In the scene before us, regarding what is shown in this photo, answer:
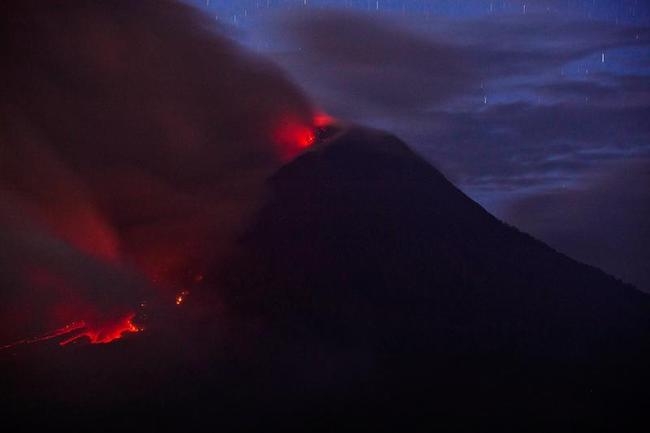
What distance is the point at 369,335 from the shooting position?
25609 mm

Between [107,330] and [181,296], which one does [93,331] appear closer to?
[107,330]

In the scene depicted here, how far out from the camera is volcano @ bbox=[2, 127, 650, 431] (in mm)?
20484

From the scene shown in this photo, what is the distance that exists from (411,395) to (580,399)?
5.67 m

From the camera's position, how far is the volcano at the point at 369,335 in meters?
20.5

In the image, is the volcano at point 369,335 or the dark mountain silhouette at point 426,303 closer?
the volcano at point 369,335

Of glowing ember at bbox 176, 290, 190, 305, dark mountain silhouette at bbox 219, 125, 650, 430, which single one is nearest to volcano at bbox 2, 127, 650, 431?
dark mountain silhouette at bbox 219, 125, 650, 430

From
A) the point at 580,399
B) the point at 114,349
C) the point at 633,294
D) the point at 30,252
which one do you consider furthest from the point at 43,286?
the point at 633,294

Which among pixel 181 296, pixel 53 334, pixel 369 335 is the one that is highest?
pixel 181 296

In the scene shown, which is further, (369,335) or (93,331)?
(369,335)

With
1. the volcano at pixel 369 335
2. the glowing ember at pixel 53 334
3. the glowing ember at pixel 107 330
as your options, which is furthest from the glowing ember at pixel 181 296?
the glowing ember at pixel 53 334

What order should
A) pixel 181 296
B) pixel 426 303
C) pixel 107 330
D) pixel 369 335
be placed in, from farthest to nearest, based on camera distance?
pixel 426 303 < pixel 181 296 < pixel 369 335 < pixel 107 330

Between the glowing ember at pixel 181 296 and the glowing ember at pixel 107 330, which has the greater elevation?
the glowing ember at pixel 181 296

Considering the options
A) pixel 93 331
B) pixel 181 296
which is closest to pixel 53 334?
pixel 93 331

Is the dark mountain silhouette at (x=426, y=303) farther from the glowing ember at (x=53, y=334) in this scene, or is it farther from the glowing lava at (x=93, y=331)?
the glowing ember at (x=53, y=334)
